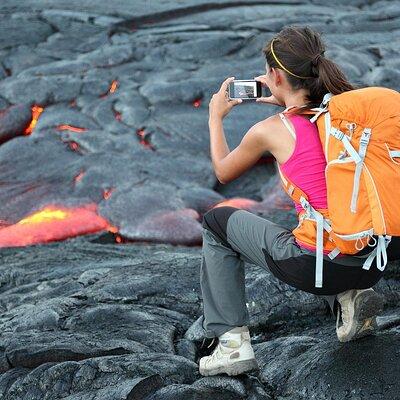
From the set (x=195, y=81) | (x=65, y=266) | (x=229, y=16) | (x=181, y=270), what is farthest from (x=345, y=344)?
(x=229, y=16)

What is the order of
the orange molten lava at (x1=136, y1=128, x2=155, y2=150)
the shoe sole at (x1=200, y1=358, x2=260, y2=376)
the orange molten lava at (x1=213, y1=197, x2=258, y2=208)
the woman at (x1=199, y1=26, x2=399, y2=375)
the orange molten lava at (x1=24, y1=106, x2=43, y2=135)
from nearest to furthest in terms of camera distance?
1. the woman at (x1=199, y1=26, x2=399, y2=375)
2. the shoe sole at (x1=200, y1=358, x2=260, y2=376)
3. the orange molten lava at (x1=213, y1=197, x2=258, y2=208)
4. the orange molten lava at (x1=136, y1=128, x2=155, y2=150)
5. the orange molten lava at (x1=24, y1=106, x2=43, y2=135)

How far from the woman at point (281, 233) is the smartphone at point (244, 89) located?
0.21ft

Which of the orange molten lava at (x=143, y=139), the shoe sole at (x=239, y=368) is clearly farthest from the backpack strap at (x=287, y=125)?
the orange molten lava at (x=143, y=139)

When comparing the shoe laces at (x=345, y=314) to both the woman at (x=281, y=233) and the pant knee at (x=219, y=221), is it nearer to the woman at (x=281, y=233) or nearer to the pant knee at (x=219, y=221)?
the woman at (x=281, y=233)

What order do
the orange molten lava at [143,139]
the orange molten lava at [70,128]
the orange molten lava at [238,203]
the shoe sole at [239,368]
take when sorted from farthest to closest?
the orange molten lava at [70,128]
the orange molten lava at [143,139]
the orange molten lava at [238,203]
the shoe sole at [239,368]

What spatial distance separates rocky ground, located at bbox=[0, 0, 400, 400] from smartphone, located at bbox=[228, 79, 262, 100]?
1448 millimetres

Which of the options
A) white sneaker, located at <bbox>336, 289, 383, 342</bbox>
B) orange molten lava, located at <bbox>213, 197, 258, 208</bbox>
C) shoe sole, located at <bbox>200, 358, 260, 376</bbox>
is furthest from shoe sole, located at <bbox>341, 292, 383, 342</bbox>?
orange molten lava, located at <bbox>213, 197, 258, 208</bbox>

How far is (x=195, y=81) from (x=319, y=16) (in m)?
4.49

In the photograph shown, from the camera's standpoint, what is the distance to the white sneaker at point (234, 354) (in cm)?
404

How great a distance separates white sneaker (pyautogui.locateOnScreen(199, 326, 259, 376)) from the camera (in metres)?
4.04

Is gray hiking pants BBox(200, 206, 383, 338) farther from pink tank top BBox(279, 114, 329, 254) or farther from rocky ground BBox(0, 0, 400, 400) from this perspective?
rocky ground BBox(0, 0, 400, 400)

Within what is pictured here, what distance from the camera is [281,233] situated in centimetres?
393

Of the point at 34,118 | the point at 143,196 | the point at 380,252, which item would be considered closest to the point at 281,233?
the point at 380,252

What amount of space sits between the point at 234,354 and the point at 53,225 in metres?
5.19
